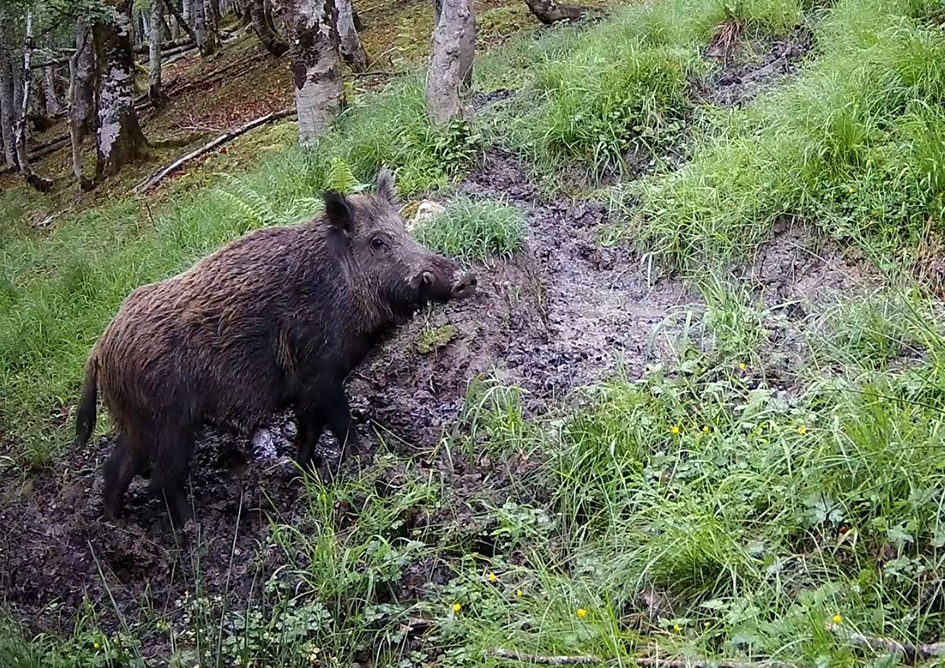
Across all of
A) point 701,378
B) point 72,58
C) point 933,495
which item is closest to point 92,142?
point 72,58

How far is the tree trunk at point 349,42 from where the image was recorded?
39.9ft

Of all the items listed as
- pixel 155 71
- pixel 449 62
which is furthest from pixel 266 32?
pixel 449 62

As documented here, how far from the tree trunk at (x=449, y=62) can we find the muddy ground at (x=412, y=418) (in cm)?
137

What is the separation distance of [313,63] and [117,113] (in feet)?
18.3

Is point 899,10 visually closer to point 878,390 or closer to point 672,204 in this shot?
point 672,204

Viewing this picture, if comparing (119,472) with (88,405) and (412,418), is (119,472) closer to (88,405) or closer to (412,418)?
(88,405)

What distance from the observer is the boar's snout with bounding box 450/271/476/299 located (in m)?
4.64

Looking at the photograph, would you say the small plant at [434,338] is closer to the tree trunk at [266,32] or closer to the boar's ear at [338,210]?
the boar's ear at [338,210]

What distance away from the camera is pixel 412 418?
16.5ft

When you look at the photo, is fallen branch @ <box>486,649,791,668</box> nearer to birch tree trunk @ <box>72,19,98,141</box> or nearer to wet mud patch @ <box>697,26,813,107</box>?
wet mud patch @ <box>697,26,813,107</box>

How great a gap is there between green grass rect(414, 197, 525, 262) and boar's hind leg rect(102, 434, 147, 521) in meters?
2.10

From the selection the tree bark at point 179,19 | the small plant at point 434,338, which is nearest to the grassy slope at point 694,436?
the small plant at point 434,338

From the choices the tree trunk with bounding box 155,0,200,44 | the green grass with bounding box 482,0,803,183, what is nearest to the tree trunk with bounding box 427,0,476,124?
the green grass with bounding box 482,0,803,183

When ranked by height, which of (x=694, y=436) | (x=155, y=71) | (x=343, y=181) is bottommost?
(x=155, y=71)
